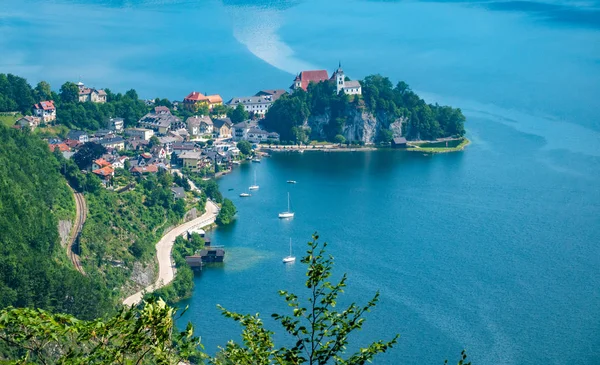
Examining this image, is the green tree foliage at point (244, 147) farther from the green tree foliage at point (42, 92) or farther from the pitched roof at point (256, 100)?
the green tree foliage at point (42, 92)

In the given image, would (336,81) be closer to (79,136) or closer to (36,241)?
(79,136)

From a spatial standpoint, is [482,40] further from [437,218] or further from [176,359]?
[176,359]

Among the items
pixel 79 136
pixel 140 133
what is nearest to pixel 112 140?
pixel 79 136

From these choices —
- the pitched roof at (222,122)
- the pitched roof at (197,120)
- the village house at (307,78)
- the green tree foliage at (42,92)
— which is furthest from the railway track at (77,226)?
the village house at (307,78)

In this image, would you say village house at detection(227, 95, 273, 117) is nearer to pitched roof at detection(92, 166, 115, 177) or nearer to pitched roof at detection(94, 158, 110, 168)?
pitched roof at detection(94, 158, 110, 168)

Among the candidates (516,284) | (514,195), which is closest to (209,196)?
(514,195)

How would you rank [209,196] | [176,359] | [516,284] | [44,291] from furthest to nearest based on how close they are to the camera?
[209,196] < [516,284] < [44,291] < [176,359]

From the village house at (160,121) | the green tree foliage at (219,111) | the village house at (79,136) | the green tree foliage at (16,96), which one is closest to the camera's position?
the village house at (79,136)
